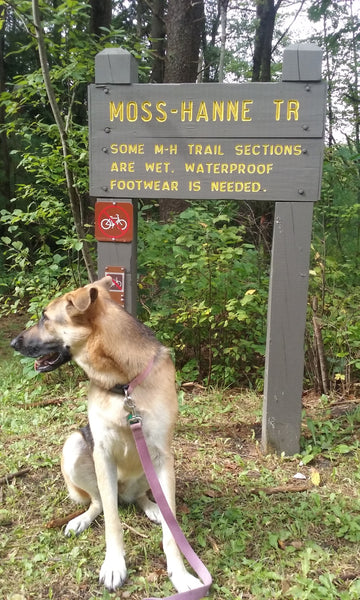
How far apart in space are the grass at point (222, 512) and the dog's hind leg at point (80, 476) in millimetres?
73

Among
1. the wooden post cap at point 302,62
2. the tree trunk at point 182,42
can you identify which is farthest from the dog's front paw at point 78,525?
the tree trunk at point 182,42

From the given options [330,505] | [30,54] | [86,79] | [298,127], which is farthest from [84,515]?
[30,54]

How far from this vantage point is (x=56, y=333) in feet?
8.43

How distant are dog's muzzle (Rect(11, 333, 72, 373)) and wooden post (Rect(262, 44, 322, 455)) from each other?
5.44 ft

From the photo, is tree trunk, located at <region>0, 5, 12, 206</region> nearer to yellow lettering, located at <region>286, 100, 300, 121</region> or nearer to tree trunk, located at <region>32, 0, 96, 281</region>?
tree trunk, located at <region>32, 0, 96, 281</region>

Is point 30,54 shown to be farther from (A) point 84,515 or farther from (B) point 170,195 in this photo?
(A) point 84,515

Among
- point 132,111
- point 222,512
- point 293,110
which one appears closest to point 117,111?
point 132,111

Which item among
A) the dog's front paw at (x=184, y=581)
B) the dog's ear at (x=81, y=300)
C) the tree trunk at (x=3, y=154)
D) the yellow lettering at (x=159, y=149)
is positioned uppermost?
the tree trunk at (x=3, y=154)

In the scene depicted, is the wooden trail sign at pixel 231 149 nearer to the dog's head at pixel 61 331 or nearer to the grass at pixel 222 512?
the grass at pixel 222 512

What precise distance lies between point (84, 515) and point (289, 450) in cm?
167

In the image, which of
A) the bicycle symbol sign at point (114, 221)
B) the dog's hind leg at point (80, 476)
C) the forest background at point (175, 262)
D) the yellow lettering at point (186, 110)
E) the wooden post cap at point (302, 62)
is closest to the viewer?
A: the dog's hind leg at point (80, 476)

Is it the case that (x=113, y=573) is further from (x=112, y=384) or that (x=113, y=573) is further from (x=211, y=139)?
(x=211, y=139)

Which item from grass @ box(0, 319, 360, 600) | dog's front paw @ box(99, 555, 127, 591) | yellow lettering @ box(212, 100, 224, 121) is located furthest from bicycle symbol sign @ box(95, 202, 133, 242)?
dog's front paw @ box(99, 555, 127, 591)

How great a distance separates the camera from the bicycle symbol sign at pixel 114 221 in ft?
11.7
